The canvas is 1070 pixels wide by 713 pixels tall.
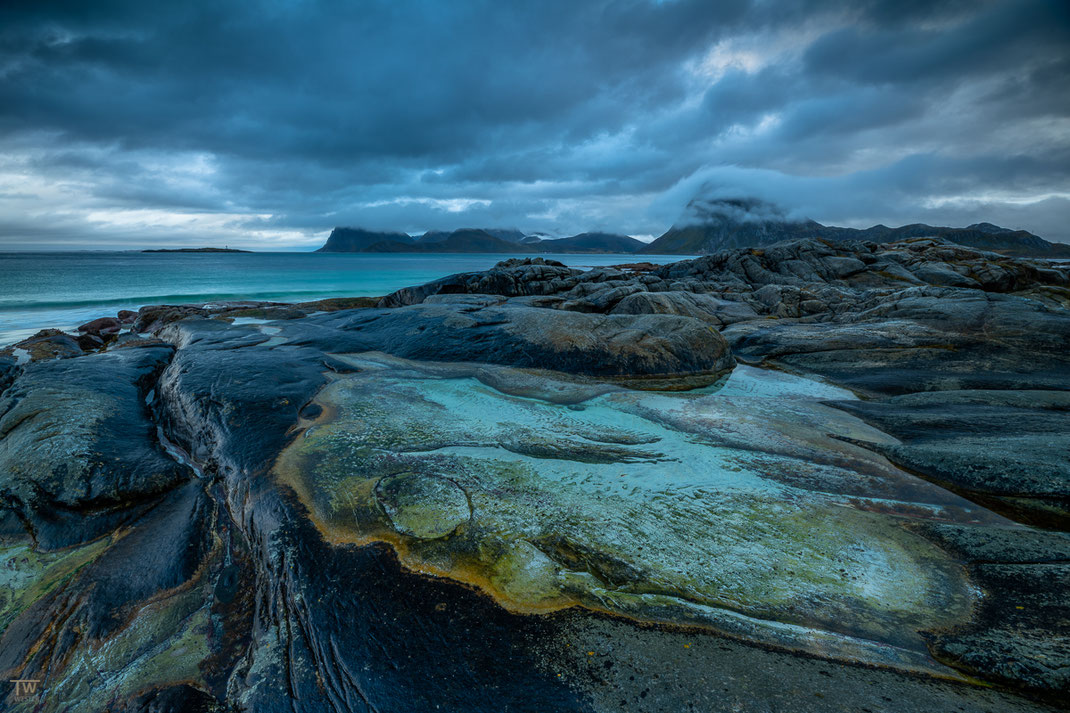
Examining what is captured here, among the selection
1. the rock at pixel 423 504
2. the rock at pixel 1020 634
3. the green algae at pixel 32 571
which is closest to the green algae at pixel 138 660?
the green algae at pixel 32 571

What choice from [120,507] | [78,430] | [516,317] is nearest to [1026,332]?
[516,317]

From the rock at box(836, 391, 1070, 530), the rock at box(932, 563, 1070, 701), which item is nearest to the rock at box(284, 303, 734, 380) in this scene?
the rock at box(836, 391, 1070, 530)

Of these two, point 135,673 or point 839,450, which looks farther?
point 839,450

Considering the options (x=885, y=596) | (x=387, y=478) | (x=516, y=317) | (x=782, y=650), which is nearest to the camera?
(x=782, y=650)

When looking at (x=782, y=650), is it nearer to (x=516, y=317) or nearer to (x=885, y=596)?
(x=885, y=596)

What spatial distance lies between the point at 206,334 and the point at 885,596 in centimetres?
1639

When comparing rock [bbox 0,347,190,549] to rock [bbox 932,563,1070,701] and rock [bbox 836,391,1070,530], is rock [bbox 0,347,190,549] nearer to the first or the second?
rock [bbox 932,563,1070,701]

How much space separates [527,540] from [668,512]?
1.54 m

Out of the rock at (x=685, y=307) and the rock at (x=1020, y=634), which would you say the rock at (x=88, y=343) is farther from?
the rock at (x=1020, y=634)

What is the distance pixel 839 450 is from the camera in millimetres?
5793

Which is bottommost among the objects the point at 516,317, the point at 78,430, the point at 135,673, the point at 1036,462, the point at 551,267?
the point at 135,673

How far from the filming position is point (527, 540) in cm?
393

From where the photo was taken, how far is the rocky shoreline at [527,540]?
2.79 meters

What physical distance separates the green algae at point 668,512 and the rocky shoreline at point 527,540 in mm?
29
